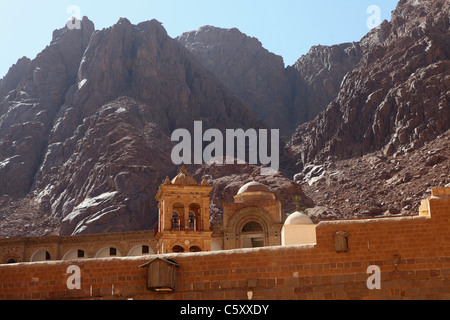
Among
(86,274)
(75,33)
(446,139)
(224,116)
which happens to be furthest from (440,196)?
(75,33)

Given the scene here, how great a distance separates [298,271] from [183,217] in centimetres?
2430

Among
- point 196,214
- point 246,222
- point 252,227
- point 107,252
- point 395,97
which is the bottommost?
point 107,252

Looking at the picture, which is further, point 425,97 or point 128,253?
point 425,97

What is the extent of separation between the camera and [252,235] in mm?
48281

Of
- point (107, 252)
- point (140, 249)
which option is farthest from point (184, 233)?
point (107, 252)

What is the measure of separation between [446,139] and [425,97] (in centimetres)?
1146

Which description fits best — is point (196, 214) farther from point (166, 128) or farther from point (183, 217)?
point (166, 128)

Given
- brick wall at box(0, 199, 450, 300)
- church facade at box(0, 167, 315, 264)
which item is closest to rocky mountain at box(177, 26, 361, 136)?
church facade at box(0, 167, 315, 264)

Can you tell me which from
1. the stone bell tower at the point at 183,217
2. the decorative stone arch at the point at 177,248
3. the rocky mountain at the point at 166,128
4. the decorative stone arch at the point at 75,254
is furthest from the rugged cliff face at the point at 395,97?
the decorative stone arch at the point at 177,248

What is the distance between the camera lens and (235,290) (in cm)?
1673

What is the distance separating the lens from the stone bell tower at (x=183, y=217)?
38.8m

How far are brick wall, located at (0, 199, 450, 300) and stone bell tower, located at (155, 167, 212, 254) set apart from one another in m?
21.5

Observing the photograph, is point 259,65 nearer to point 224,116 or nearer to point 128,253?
point 224,116

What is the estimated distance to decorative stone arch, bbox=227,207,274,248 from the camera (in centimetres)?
4769
